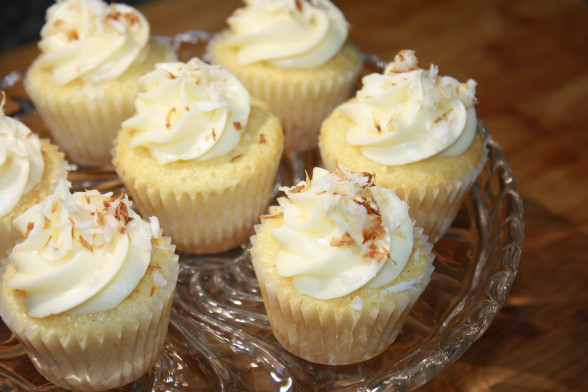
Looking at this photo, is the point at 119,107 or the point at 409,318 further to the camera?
the point at 119,107

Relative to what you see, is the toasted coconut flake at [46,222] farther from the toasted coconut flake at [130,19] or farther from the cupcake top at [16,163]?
the toasted coconut flake at [130,19]

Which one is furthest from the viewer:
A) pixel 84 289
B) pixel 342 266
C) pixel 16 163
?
pixel 16 163

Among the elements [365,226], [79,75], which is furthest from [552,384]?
[79,75]

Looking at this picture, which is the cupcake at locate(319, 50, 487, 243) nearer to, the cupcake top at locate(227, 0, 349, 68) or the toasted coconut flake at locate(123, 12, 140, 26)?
the cupcake top at locate(227, 0, 349, 68)

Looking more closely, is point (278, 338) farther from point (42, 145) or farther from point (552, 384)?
point (42, 145)

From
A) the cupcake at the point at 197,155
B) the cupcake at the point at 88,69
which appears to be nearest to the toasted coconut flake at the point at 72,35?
the cupcake at the point at 88,69

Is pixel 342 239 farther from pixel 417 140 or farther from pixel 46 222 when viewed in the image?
pixel 46 222

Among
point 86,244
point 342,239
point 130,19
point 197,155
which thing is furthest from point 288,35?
point 86,244
